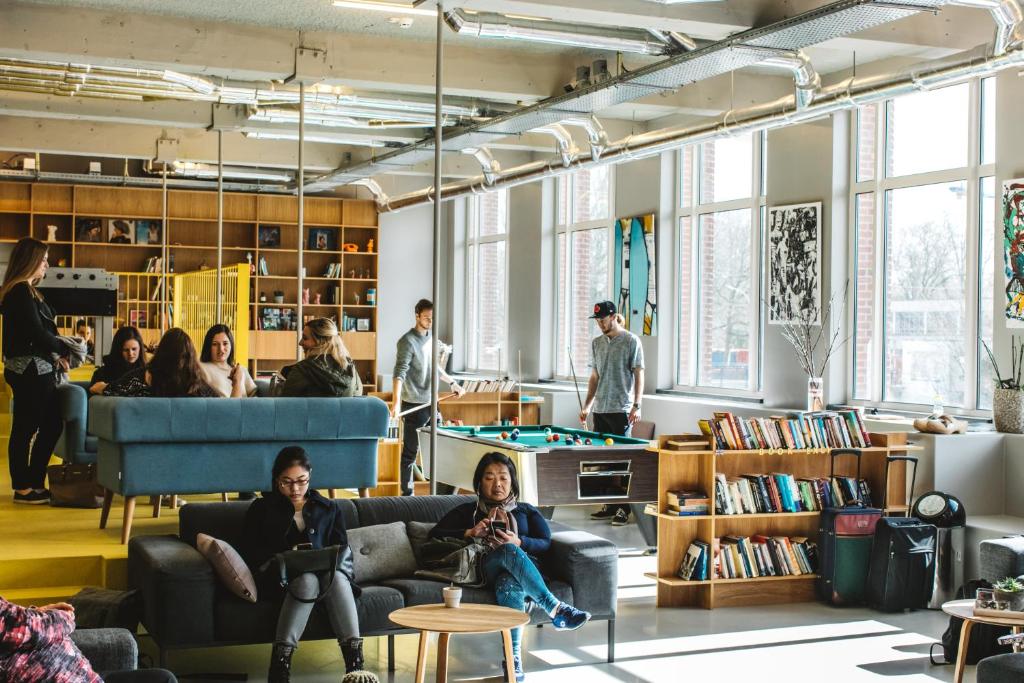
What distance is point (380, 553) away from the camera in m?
6.04

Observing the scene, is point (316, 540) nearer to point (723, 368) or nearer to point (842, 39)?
point (842, 39)

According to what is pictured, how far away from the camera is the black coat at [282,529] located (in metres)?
5.60

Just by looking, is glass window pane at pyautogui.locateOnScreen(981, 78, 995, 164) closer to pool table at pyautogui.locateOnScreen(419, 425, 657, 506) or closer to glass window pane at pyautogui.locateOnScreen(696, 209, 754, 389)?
glass window pane at pyautogui.locateOnScreen(696, 209, 754, 389)

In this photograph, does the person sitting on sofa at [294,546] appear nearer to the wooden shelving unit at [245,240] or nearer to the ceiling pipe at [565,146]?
the ceiling pipe at [565,146]

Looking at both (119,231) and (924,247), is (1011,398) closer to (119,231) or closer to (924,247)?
(924,247)

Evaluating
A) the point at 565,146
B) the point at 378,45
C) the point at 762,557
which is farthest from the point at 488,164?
the point at 762,557

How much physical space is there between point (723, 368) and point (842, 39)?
13.8 feet

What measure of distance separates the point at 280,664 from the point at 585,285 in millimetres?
9263

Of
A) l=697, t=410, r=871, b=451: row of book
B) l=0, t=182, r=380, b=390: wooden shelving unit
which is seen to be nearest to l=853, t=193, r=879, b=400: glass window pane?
l=697, t=410, r=871, b=451: row of book

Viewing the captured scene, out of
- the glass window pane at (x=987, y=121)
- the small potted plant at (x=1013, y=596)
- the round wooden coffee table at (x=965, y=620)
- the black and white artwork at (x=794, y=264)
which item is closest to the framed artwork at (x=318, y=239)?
the black and white artwork at (x=794, y=264)

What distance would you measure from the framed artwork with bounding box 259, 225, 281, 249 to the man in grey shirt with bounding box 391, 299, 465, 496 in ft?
23.3

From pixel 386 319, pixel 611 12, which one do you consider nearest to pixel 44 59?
pixel 611 12

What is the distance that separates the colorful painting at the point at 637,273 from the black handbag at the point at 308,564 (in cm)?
703

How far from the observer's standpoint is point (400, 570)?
605cm
